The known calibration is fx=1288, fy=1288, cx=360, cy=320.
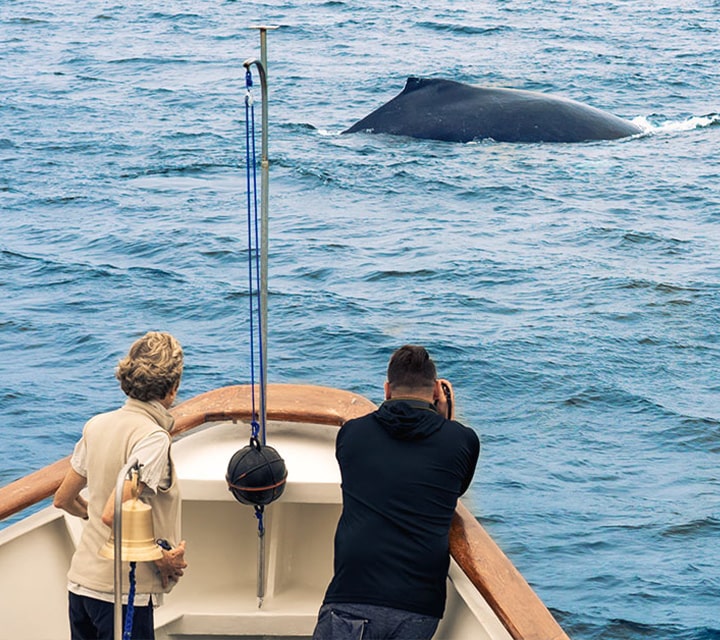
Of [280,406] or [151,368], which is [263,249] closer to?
[151,368]

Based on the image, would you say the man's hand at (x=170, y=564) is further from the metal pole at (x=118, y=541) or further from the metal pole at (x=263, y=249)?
the metal pole at (x=263, y=249)

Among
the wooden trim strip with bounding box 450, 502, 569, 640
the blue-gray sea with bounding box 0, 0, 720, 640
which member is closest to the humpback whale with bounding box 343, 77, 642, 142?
the blue-gray sea with bounding box 0, 0, 720, 640

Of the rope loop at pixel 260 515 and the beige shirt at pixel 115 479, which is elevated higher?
the beige shirt at pixel 115 479

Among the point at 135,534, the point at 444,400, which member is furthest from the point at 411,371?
the point at 135,534

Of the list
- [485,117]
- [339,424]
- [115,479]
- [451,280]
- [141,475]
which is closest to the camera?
[141,475]

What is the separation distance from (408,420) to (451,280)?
36.2 ft

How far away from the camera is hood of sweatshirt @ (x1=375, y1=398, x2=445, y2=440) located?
15.5ft

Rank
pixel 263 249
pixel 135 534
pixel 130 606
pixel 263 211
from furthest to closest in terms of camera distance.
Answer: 1. pixel 263 249
2. pixel 263 211
3. pixel 130 606
4. pixel 135 534

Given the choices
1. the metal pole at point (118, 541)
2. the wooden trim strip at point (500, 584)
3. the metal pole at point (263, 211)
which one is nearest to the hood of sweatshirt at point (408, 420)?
the wooden trim strip at point (500, 584)

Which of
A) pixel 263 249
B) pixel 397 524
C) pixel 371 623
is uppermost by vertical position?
pixel 263 249

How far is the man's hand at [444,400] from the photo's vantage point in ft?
16.8

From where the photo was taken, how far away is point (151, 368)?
15.1 feet

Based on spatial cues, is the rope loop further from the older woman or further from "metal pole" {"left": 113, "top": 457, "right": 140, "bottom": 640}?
"metal pole" {"left": 113, "top": 457, "right": 140, "bottom": 640}

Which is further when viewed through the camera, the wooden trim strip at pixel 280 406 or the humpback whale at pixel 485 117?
the humpback whale at pixel 485 117
